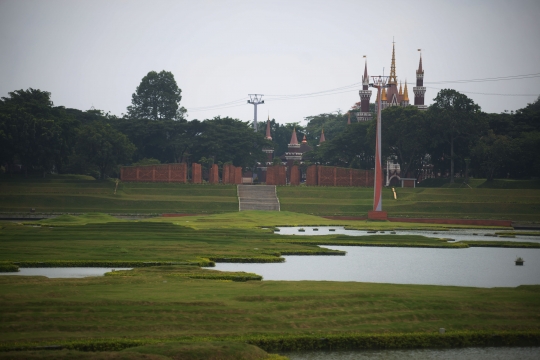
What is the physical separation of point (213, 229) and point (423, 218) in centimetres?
2447

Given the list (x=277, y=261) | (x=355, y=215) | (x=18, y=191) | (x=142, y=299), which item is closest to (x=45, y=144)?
(x=18, y=191)

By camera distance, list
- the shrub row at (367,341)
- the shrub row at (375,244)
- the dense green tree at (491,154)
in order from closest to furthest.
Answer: the shrub row at (367,341) → the shrub row at (375,244) → the dense green tree at (491,154)

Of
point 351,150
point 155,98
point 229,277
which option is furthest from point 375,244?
point 155,98

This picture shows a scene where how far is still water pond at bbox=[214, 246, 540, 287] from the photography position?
29.0 m

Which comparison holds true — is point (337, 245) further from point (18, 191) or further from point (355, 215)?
point (18, 191)

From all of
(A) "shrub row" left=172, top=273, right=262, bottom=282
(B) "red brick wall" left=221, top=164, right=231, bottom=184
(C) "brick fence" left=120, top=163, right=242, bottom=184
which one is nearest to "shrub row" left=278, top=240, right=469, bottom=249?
(A) "shrub row" left=172, top=273, right=262, bottom=282

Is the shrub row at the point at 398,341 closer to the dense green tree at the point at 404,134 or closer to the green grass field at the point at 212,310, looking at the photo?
the green grass field at the point at 212,310

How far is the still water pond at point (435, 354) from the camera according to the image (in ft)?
58.5

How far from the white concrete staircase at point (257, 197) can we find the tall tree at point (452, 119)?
1966 cm

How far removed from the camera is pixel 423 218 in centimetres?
6656

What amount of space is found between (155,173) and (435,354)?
6895cm

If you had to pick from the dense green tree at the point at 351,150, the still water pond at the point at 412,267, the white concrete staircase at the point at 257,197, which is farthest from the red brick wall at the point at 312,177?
the still water pond at the point at 412,267

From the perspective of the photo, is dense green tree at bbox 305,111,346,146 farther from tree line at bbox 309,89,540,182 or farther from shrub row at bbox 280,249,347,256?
shrub row at bbox 280,249,347,256

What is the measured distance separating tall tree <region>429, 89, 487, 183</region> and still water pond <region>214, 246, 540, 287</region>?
46997 mm
